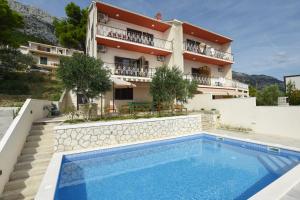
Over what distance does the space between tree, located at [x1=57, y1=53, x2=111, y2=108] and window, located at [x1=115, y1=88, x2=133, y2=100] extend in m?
7.55

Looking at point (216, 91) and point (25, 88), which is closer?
point (25, 88)

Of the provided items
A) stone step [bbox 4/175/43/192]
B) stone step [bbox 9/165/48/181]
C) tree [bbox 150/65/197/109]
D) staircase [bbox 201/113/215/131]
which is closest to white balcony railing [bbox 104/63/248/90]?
tree [bbox 150/65/197/109]

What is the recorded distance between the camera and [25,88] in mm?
26141

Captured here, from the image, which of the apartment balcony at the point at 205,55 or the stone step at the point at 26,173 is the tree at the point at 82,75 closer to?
the stone step at the point at 26,173

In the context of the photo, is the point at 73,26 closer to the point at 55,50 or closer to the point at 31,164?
the point at 55,50

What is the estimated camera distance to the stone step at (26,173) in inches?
299

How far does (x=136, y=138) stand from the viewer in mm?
14164

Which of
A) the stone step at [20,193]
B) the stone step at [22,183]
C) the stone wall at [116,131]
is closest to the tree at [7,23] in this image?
the stone wall at [116,131]

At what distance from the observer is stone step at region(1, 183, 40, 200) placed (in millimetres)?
6348

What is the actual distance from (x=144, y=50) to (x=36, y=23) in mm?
103365

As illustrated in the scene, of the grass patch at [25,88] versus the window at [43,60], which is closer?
the grass patch at [25,88]

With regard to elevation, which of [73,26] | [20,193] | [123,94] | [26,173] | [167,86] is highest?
[73,26]

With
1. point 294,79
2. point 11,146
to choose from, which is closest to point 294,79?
point 294,79

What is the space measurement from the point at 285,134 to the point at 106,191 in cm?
1697
